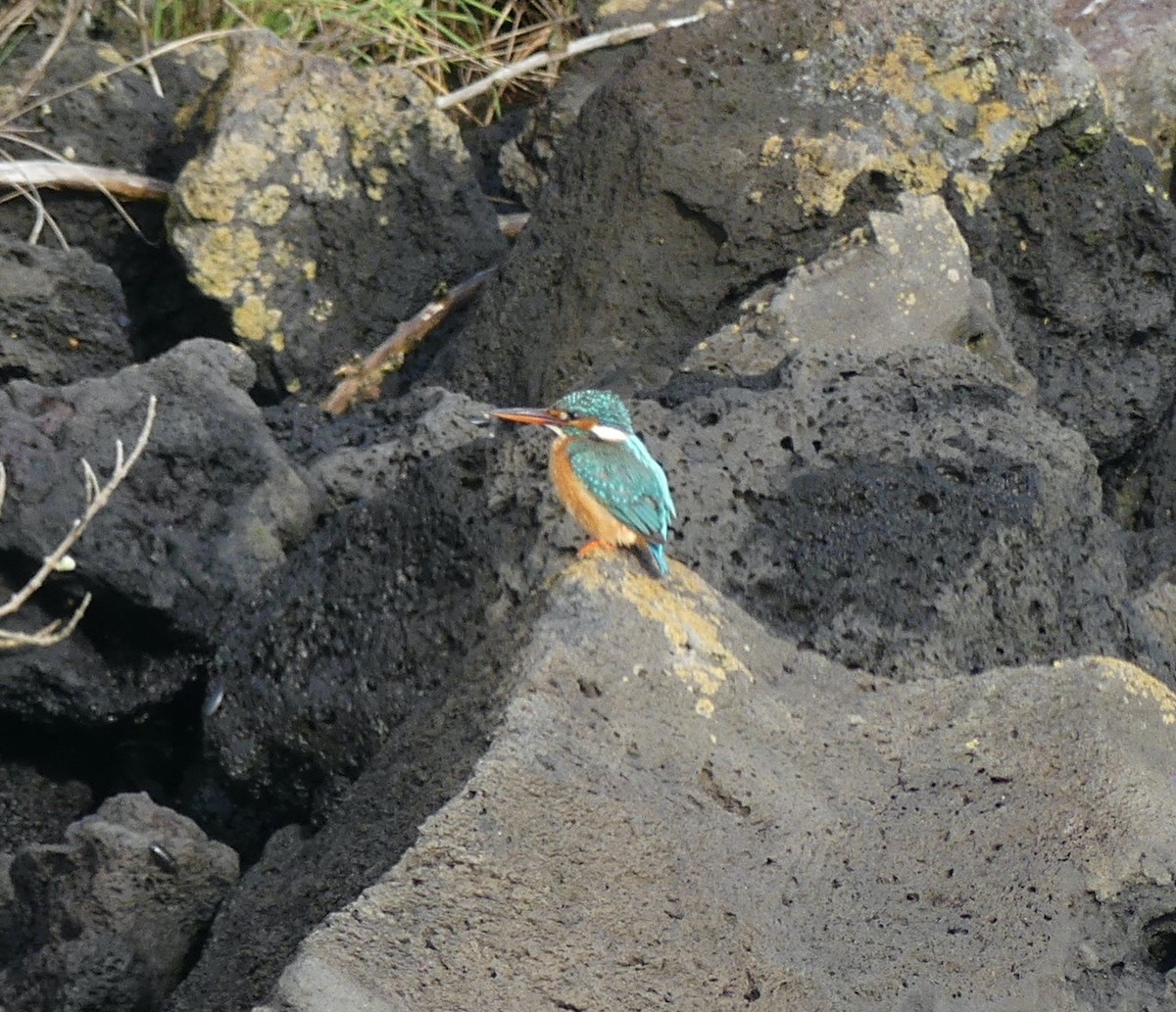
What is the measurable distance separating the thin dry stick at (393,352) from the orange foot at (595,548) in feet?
9.55

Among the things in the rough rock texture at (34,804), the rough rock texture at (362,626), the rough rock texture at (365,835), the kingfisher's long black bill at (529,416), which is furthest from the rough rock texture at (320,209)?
the rough rock texture at (365,835)

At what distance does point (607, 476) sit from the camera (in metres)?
3.59

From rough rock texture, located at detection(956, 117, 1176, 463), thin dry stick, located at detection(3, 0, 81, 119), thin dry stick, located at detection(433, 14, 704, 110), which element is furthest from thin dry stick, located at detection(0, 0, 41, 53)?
rough rock texture, located at detection(956, 117, 1176, 463)

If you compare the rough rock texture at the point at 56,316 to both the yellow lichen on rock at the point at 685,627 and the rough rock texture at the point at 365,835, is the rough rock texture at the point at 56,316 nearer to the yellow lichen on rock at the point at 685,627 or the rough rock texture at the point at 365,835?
the rough rock texture at the point at 365,835

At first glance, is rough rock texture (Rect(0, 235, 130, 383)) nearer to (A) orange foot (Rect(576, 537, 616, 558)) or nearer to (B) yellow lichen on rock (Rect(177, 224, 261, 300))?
(B) yellow lichen on rock (Rect(177, 224, 261, 300))

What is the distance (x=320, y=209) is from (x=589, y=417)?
2875mm

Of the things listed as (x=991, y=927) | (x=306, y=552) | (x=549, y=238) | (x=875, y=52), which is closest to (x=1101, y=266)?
(x=875, y=52)

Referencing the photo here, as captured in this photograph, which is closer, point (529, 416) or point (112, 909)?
point (112, 909)

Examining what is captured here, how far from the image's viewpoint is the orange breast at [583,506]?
3.56 metres

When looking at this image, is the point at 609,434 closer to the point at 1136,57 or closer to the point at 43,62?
the point at 43,62

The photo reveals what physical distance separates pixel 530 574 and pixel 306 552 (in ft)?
2.50

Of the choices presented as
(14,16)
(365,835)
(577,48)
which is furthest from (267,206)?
(365,835)

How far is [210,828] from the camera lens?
4.40 m

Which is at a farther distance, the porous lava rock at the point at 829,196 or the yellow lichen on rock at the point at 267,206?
the yellow lichen on rock at the point at 267,206
